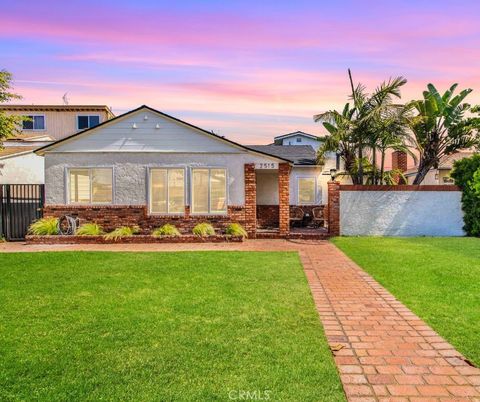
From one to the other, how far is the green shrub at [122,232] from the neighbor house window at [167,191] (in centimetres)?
94

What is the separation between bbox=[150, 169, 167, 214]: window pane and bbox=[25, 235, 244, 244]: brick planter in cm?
157

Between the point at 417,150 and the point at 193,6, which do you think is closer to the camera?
the point at 193,6

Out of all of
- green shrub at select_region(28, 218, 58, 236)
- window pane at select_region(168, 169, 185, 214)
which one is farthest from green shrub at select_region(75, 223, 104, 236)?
window pane at select_region(168, 169, 185, 214)

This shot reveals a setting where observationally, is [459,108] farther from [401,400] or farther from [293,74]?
[401,400]

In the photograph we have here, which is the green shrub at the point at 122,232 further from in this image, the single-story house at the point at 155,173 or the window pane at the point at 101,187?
the window pane at the point at 101,187

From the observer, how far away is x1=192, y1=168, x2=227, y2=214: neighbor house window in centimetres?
1497

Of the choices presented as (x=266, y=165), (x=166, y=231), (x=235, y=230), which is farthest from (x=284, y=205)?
(x=166, y=231)

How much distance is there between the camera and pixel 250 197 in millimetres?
14781

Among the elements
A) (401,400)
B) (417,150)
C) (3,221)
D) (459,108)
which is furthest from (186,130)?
(401,400)

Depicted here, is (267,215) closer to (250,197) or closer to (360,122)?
(250,197)

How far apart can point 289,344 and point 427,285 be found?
4.00 metres

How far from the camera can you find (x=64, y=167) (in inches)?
591

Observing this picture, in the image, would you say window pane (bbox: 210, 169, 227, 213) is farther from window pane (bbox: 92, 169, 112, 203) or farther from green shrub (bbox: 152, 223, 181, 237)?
window pane (bbox: 92, 169, 112, 203)

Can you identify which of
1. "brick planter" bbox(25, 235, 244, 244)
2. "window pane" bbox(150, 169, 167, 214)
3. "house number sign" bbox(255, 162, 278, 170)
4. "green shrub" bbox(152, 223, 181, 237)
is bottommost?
"brick planter" bbox(25, 235, 244, 244)
